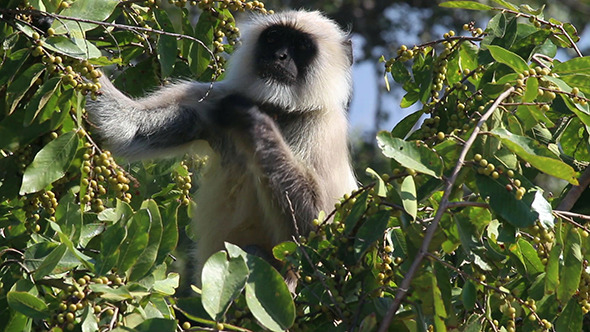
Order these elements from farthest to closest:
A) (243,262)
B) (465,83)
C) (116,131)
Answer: (116,131)
(465,83)
(243,262)

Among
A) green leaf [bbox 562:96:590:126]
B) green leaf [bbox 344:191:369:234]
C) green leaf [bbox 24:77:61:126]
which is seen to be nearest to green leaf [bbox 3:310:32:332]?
green leaf [bbox 24:77:61:126]

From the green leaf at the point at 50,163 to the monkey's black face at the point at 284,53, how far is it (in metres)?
1.67

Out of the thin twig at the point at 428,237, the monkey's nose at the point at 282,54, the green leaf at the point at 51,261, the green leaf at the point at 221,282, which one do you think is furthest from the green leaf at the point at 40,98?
the monkey's nose at the point at 282,54

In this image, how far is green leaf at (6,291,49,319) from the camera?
206cm

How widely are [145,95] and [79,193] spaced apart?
133 centimetres

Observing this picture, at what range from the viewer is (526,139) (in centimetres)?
226

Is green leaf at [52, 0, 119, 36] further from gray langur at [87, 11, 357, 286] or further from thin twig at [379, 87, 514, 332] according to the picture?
thin twig at [379, 87, 514, 332]

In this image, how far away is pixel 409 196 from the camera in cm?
218

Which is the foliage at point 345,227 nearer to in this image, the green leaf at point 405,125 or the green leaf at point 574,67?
the green leaf at point 574,67

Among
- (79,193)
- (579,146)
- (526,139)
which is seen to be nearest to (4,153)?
(79,193)

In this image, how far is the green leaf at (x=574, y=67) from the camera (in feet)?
8.93

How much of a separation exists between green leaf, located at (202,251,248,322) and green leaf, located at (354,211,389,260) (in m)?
0.39

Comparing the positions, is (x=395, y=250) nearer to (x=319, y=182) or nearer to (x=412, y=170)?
(x=412, y=170)

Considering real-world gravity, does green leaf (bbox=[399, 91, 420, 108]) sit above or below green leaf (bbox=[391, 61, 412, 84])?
below
